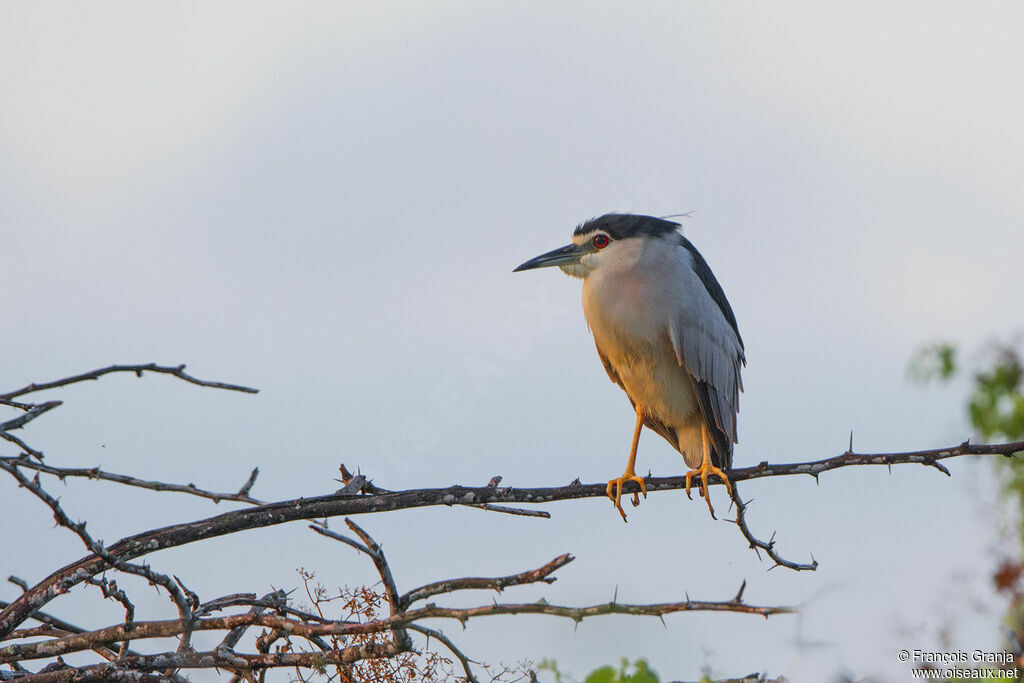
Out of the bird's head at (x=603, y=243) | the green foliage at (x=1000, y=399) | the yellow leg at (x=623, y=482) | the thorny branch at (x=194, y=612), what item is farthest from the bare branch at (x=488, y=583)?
the green foliage at (x=1000, y=399)

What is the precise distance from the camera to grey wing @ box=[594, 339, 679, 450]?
559 cm

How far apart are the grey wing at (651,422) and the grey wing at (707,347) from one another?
0.33 metres

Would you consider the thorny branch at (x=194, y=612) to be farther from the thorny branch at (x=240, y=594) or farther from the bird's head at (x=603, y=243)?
the bird's head at (x=603, y=243)

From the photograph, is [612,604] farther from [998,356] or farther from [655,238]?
[998,356]

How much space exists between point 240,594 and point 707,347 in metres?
3.03

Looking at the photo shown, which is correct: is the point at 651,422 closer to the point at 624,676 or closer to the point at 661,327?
the point at 661,327

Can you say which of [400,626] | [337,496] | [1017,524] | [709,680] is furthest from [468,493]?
[1017,524]

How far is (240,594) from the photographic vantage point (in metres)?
2.88

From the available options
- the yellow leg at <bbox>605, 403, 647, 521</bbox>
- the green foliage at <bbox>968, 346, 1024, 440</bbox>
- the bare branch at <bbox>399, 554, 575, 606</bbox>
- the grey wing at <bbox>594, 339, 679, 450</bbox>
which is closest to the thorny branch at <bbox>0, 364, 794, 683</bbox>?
the bare branch at <bbox>399, 554, 575, 606</bbox>

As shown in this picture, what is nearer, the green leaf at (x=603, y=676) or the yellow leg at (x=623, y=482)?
the green leaf at (x=603, y=676)

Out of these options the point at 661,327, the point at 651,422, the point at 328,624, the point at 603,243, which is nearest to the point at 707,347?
the point at 661,327

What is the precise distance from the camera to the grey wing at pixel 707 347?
5.15m

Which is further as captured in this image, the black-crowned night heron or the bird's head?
the bird's head

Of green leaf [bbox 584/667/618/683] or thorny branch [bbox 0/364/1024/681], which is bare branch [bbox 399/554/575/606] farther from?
green leaf [bbox 584/667/618/683]
